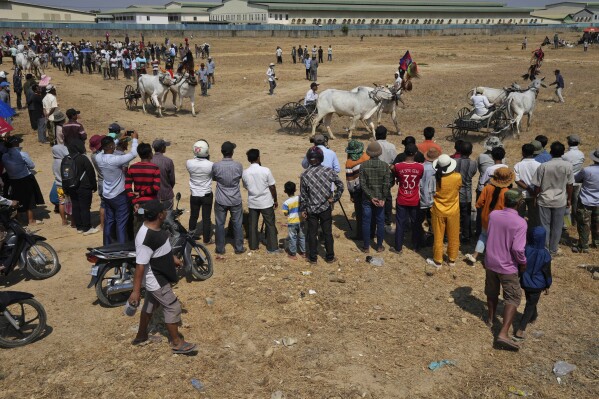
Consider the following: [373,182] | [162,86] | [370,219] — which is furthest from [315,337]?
[162,86]

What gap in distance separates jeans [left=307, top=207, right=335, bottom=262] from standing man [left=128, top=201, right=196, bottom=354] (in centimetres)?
258

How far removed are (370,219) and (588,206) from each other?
3.57 m

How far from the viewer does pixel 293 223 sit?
7.83 meters

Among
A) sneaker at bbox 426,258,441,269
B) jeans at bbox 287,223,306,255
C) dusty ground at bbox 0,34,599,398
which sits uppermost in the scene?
jeans at bbox 287,223,306,255

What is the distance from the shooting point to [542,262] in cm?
554

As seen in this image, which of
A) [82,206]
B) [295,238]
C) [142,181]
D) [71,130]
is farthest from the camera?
[71,130]

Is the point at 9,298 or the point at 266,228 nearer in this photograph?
the point at 9,298

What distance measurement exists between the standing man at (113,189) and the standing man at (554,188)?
6.35 meters

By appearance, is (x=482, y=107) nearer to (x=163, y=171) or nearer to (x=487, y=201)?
(x=487, y=201)

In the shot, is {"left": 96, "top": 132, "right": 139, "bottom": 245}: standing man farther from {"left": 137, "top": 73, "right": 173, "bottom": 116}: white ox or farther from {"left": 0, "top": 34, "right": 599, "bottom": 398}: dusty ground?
{"left": 137, "top": 73, "right": 173, "bottom": 116}: white ox

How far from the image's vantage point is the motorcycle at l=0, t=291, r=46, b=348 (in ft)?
18.5

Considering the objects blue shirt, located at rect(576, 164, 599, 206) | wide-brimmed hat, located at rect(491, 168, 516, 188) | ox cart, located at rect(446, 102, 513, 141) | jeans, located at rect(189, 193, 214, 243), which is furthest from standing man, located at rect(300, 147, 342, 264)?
ox cart, located at rect(446, 102, 513, 141)

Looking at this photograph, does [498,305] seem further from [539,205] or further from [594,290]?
[539,205]

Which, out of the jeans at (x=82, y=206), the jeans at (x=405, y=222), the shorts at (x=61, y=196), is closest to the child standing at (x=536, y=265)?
the jeans at (x=405, y=222)
